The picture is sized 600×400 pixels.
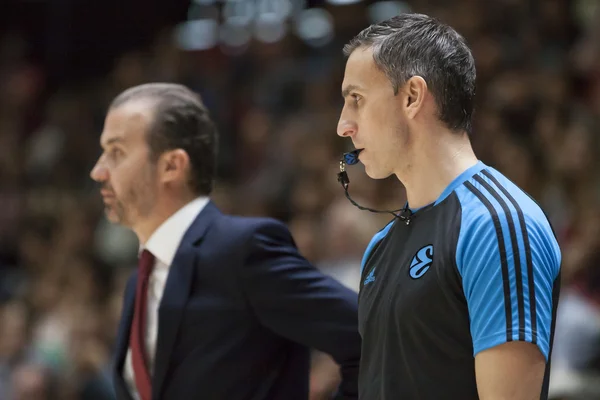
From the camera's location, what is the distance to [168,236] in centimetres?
316

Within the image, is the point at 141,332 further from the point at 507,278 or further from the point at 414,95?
the point at 507,278

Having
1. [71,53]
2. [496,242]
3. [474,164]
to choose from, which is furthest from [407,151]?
[71,53]

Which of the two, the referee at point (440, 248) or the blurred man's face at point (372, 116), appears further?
the blurred man's face at point (372, 116)

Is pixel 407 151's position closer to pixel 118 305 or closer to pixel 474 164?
pixel 474 164

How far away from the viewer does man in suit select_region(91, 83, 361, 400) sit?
9.59 feet

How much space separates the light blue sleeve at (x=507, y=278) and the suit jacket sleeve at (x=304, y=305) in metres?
1.07

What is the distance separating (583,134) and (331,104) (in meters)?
2.21

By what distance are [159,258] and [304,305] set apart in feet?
1.77

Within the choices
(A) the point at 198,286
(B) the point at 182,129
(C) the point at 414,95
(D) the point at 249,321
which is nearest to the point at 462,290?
(C) the point at 414,95

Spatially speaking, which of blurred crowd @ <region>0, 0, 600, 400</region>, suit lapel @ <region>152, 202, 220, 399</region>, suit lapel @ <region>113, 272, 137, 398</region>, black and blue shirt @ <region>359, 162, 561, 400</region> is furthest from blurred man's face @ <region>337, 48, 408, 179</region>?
blurred crowd @ <region>0, 0, 600, 400</region>

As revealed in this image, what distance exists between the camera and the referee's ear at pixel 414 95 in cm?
204

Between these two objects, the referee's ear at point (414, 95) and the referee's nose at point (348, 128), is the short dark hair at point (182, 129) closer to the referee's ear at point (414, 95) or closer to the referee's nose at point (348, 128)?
the referee's nose at point (348, 128)

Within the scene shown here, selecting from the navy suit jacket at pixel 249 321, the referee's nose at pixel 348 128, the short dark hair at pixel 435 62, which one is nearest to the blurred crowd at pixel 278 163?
the navy suit jacket at pixel 249 321

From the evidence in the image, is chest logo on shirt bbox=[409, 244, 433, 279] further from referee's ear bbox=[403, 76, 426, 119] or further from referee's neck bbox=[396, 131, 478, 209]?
referee's ear bbox=[403, 76, 426, 119]
